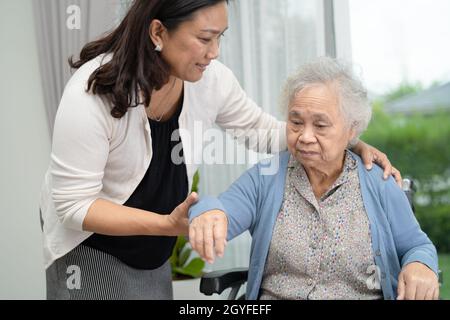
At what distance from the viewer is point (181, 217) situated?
1.42 meters

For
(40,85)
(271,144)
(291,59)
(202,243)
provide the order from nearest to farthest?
(202,243) → (271,144) → (291,59) → (40,85)

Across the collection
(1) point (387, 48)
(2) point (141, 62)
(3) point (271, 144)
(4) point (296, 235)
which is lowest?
(4) point (296, 235)

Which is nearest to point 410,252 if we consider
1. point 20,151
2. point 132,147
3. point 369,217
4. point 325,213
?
point 369,217

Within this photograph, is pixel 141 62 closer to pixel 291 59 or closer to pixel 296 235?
pixel 296 235

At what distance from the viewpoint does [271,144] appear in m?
1.90

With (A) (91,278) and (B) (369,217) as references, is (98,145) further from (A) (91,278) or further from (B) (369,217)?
(B) (369,217)

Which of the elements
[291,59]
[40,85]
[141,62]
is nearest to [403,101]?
[291,59]

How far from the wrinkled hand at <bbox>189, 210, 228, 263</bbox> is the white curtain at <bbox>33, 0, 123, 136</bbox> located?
1.90 metres

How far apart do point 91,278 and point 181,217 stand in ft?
1.28

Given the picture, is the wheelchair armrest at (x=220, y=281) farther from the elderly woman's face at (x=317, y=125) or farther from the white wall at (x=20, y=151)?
the white wall at (x=20, y=151)

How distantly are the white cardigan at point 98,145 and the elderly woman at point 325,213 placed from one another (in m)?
0.20

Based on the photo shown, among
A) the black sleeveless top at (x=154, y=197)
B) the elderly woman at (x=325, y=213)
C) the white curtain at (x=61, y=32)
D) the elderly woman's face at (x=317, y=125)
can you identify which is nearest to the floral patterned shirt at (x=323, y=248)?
the elderly woman at (x=325, y=213)
